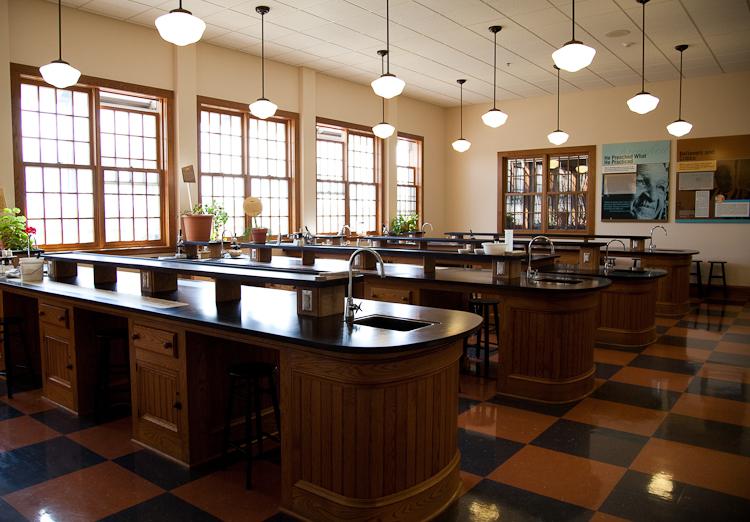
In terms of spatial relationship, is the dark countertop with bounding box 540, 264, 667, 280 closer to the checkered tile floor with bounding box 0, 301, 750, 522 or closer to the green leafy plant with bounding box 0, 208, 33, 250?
the checkered tile floor with bounding box 0, 301, 750, 522

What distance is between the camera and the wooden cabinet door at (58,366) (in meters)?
4.21

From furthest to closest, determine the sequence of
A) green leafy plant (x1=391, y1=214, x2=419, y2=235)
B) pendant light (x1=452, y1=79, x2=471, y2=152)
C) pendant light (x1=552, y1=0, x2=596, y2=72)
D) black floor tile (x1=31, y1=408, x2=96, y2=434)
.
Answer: green leafy plant (x1=391, y1=214, x2=419, y2=235) → pendant light (x1=452, y1=79, x2=471, y2=152) → pendant light (x1=552, y1=0, x2=596, y2=72) → black floor tile (x1=31, y1=408, x2=96, y2=434)

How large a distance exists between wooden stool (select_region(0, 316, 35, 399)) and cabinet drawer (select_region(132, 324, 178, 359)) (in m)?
1.74

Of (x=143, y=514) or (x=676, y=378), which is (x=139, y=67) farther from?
(x=676, y=378)

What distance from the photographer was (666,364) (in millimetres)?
5684

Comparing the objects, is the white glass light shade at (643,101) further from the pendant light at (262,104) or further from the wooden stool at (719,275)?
the pendant light at (262,104)

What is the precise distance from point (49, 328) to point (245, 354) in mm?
1707

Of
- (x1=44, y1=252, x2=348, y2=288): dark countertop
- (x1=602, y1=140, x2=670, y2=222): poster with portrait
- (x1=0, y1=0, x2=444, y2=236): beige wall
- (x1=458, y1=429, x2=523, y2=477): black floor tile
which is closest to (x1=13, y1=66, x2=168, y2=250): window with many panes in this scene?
(x1=0, y1=0, x2=444, y2=236): beige wall

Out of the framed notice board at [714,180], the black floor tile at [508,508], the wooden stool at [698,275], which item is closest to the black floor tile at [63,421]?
the black floor tile at [508,508]

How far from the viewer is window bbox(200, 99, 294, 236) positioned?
9.00m

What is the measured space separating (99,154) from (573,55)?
5.92m

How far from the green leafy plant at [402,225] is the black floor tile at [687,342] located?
19.4 ft

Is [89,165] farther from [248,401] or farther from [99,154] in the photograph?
[248,401]

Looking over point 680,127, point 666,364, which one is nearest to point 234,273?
point 666,364
